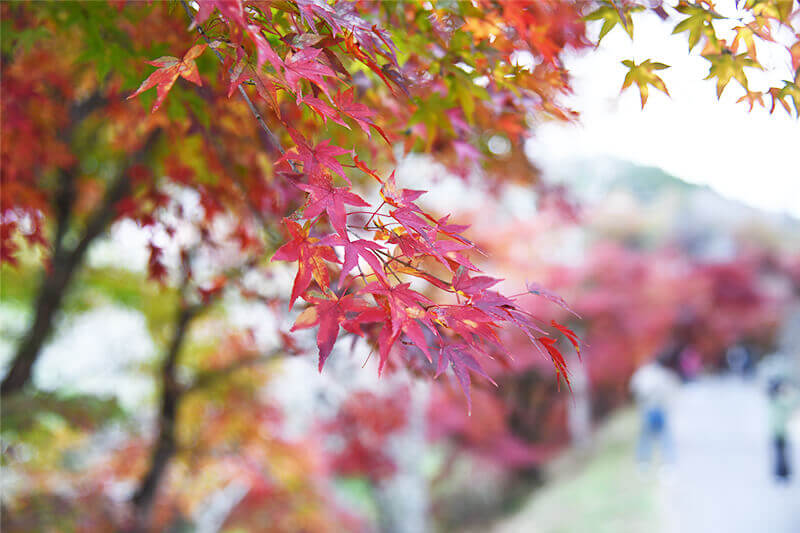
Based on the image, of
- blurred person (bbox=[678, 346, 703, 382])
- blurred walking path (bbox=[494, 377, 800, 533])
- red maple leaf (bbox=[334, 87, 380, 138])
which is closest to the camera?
red maple leaf (bbox=[334, 87, 380, 138])

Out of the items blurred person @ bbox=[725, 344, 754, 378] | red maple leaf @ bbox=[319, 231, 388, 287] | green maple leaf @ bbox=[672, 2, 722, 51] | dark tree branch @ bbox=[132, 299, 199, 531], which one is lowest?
blurred person @ bbox=[725, 344, 754, 378]

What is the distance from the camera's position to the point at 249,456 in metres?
6.09

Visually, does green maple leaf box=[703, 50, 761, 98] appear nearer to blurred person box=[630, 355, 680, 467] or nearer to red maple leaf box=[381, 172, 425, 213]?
red maple leaf box=[381, 172, 425, 213]

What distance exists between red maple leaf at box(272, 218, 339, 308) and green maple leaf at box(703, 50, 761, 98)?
101cm

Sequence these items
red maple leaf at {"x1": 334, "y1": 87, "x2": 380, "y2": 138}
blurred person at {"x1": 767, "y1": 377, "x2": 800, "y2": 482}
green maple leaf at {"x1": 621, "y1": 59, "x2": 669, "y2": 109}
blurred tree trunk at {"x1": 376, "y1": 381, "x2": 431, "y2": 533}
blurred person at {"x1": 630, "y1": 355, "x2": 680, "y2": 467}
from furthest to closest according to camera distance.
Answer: blurred person at {"x1": 630, "y1": 355, "x2": 680, "y2": 467} < blurred tree trunk at {"x1": 376, "y1": 381, "x2": 431, "y2": 533} < blurred person at {"x1": 767, "y1": 377, "x2": 800, "y2": 482} < green maple leaf at {"x1": 621, "y1": 59, "x2": 669, "y2": 109} < red maple leaf at {"x1": 334, "y1": 87, "x2": 380, "y2": 138}

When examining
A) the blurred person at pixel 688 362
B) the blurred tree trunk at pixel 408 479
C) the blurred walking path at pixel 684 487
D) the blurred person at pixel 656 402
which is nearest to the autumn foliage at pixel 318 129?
the blurred tree trunk at pixel 408 479

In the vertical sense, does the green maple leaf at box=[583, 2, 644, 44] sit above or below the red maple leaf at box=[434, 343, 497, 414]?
above

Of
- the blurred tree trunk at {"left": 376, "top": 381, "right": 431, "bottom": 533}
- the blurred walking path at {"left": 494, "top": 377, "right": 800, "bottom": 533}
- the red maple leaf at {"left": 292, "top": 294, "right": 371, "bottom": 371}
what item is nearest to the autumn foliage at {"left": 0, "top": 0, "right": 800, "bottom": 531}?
the red maple leaf at {"left": 292, "top": 294, "right": 371, "bottom": 371}

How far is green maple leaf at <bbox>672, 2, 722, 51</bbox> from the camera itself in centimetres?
139

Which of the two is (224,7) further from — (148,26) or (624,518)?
(624,518)

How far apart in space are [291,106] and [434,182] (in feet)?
3.59

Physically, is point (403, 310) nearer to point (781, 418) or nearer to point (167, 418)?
point (167, 418)

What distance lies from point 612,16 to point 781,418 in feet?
20.5

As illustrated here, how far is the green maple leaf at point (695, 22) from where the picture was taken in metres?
1.39
